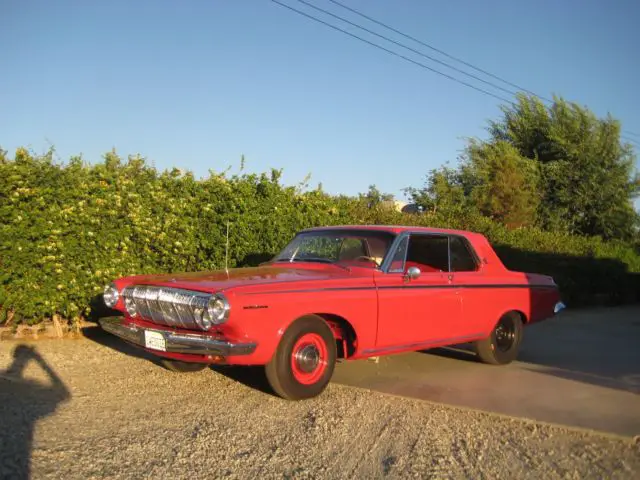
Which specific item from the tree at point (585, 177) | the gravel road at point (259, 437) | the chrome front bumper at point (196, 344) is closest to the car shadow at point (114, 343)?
the gravel road at point (259, 437)

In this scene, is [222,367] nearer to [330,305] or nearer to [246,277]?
[246,277]

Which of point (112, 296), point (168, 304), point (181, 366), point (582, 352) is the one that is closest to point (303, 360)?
point (168, 304)

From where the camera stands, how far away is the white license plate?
5.41 meters

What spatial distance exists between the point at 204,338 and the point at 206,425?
703 mm

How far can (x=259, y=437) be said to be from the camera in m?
4.62

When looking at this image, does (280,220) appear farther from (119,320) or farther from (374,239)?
(119,320)

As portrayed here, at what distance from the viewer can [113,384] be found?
6.13 m

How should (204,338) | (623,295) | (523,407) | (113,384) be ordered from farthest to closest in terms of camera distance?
(623,295)
(113,384)
(523,407)
(204,338)

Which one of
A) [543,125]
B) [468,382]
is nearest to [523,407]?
[468,382]

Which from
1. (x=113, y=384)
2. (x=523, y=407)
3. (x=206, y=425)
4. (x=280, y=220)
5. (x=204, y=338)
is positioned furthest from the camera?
(x=280, y=220)

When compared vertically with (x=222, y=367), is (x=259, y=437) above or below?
below

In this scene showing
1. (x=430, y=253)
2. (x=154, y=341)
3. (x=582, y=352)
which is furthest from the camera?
(x=582, y=352)

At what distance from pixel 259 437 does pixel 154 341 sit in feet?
4.75

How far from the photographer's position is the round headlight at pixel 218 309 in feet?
16.6
